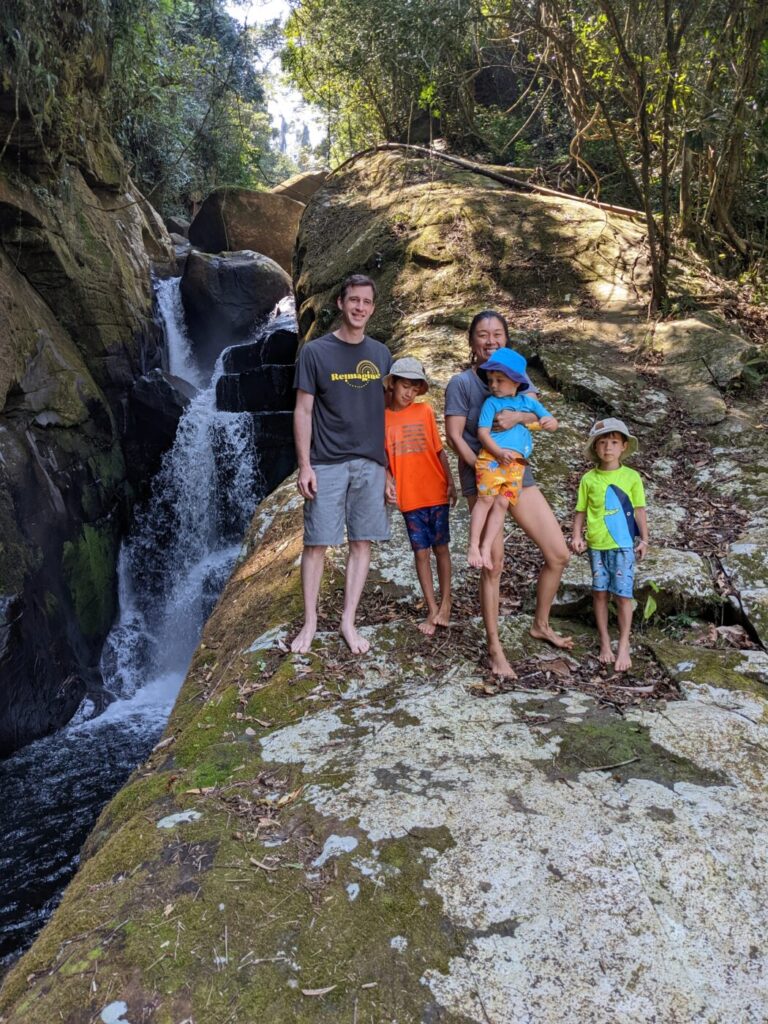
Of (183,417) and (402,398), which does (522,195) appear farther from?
(402,398)

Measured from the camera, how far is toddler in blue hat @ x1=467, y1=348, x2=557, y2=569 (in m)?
3.80

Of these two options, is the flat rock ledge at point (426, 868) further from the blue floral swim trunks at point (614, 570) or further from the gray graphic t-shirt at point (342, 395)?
the gray graphic t-shirt at point (342, 395)

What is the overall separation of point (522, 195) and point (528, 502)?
28.2ft

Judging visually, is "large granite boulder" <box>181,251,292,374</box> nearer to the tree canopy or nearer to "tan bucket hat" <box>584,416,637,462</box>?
the tree canopy

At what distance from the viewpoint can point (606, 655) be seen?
408 cm

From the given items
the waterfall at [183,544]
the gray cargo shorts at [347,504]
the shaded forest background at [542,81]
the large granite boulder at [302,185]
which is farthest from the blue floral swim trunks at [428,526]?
the large granite boulder at [302,185]

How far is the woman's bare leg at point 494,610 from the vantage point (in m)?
3.86

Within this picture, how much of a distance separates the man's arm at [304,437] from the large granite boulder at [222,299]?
1283 cm

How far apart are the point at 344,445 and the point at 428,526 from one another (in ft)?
2.39

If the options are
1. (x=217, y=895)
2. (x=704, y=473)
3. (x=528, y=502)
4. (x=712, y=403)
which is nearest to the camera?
(x=217, y=895)

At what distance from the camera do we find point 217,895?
2340 millimetres

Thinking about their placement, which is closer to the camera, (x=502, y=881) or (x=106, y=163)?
(x=502, y=881)

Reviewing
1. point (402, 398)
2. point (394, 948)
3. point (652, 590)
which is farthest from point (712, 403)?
point (394, 948)

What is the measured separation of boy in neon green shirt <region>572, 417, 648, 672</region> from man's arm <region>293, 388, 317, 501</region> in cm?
155
